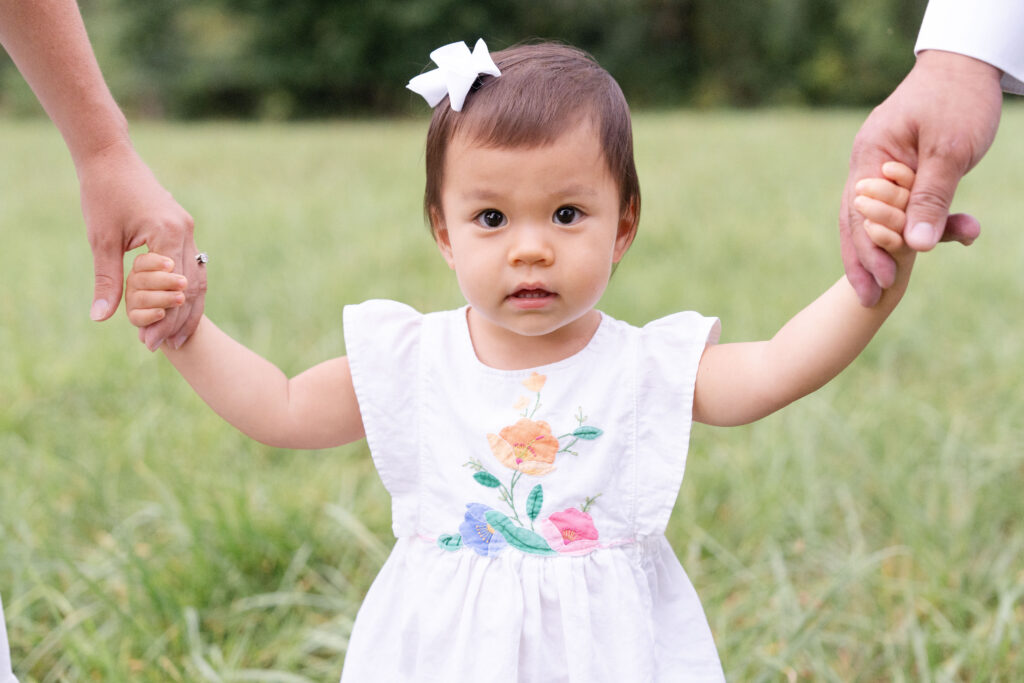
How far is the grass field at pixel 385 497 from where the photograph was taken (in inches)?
75.5

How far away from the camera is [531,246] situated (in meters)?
1.21

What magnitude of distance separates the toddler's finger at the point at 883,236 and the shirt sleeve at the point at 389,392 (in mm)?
588

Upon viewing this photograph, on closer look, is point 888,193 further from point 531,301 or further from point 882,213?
point 531,301

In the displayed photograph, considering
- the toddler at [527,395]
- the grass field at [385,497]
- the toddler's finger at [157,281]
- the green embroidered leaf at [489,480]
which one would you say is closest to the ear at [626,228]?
the toddler at [527,395]

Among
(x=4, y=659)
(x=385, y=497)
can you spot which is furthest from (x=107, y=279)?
(x=385, y=497)

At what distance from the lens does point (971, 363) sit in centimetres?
305

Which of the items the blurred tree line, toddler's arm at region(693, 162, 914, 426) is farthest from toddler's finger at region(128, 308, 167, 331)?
the blurred tree line

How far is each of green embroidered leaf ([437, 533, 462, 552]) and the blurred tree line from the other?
1793 centimetres

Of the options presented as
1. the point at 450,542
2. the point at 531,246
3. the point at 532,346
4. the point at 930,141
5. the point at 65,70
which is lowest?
the point at 450,542

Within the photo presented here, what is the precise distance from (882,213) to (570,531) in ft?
1.74

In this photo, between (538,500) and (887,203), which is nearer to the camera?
(887,203)

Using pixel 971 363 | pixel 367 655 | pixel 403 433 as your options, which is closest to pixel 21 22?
pixel 403 433

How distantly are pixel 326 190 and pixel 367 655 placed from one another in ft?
17.1

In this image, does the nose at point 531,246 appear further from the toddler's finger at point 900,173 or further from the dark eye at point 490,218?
the toddler's finger at point 900,173
